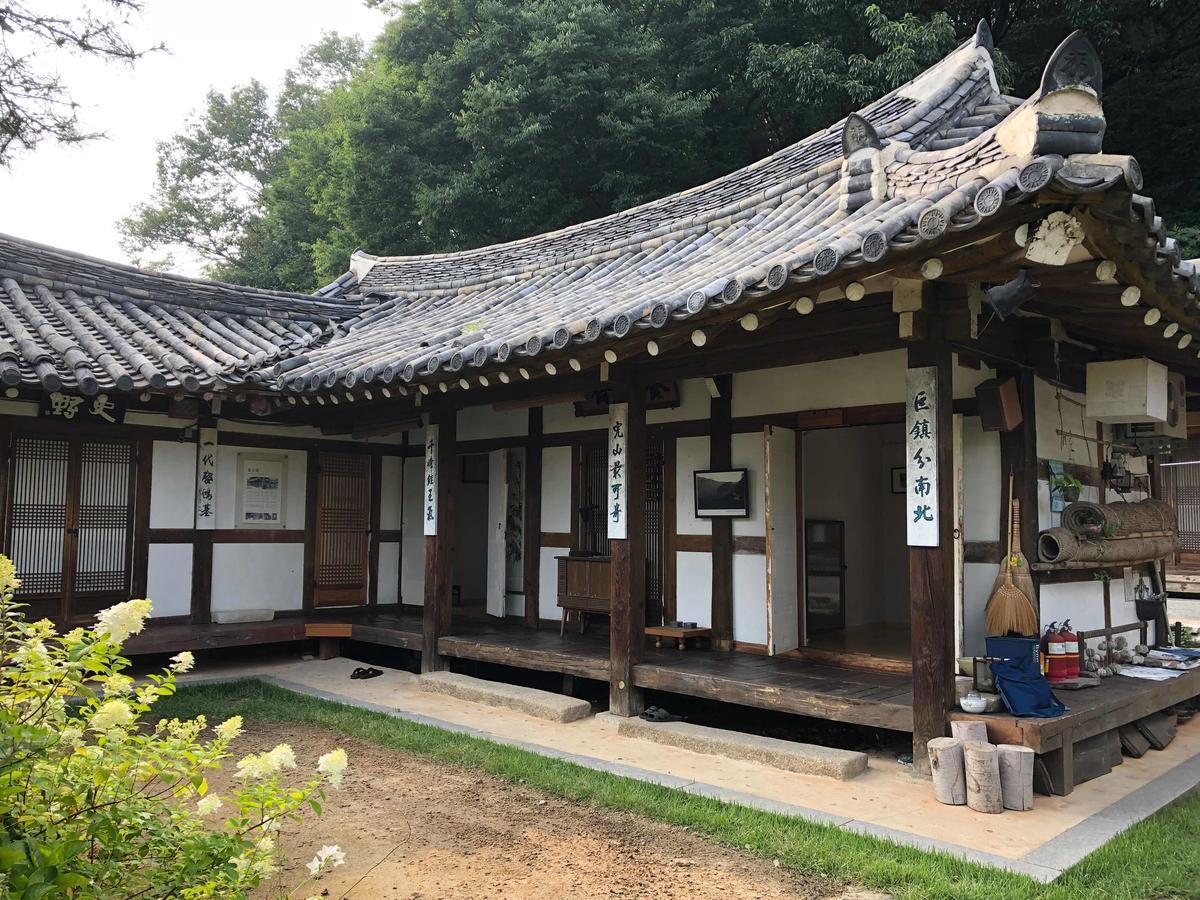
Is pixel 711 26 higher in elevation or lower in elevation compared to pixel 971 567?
higher

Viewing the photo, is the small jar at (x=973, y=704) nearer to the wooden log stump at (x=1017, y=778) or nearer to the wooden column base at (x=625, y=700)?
the wooden log stump at (x=1017, y=778)

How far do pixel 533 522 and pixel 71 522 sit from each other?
4.48m

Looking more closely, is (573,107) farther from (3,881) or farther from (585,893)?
(3,881)

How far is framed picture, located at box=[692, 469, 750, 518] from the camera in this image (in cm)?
752

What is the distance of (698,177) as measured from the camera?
752 inches

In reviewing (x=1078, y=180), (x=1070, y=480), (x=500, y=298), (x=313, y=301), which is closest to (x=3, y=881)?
(x=1078, y=180)

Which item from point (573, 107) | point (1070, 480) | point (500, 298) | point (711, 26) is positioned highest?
point (711, 26)

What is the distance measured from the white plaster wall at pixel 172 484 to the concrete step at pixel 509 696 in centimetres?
321

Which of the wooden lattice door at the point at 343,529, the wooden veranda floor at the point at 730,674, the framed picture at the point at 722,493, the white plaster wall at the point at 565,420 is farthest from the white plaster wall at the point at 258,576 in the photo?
the framed picture at the point at 722,493

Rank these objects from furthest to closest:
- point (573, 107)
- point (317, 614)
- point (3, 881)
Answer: point (573, 107) < point (317, 614) < point (3, 881)

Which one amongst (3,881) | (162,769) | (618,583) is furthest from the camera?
(618,583)

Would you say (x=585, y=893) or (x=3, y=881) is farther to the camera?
(x=585, y=893)

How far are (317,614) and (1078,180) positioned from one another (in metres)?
8.89

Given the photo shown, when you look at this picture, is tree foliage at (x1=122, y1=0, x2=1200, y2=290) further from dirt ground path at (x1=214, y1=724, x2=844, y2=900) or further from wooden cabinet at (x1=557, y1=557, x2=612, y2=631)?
dirt ground path at (x1=214, y1=724, x2=844, y2=900)
